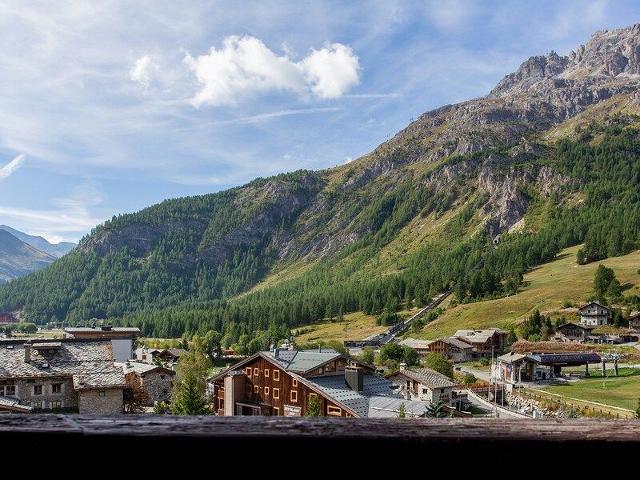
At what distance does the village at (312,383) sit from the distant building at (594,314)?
13.1m

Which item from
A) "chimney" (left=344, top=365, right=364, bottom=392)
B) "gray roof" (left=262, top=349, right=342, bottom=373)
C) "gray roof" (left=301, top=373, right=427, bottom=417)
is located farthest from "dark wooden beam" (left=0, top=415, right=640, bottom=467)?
"chimney" (left=344, top=365, right=364, bottom=392)

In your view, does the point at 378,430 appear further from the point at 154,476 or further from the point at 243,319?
the point at 243,319

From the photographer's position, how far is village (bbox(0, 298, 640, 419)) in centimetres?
3622

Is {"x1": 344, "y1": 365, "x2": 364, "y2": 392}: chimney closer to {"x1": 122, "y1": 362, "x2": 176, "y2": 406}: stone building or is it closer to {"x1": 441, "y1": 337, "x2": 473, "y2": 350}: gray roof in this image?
{"x1": 122, "y1": 362, "x2": 176, "y2": 406}: stone building

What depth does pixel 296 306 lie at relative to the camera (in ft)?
590

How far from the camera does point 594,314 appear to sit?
115125mm

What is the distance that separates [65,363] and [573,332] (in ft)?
304

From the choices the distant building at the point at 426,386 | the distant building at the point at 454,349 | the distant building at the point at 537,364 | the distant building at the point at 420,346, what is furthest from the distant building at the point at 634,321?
the distant building at the point at 426,386

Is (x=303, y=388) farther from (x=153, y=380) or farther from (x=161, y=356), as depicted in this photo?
(x=161, y=356)

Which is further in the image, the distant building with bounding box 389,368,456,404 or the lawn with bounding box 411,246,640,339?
the lawn with bounding box 411,246,640,339

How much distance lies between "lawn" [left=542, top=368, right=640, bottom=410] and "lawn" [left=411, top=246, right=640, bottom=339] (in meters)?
48.4

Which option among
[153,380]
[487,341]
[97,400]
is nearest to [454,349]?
[487,341]

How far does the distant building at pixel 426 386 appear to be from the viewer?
55.3 m

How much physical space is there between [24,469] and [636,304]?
442ft
